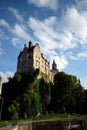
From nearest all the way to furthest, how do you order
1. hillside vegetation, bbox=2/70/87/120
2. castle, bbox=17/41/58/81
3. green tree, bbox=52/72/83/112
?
hillside vegetation, bbox=2/70/87/120, green tree, bbox=52/72/83/112, castle, bbox=17/41/58/81

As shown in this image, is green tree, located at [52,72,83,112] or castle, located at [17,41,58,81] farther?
castle, located at [17,41,58,81]

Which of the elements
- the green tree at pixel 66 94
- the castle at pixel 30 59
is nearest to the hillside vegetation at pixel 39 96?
the green tree at pixel 66 94

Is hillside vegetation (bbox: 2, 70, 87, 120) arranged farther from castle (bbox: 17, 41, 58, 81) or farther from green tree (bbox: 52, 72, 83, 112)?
castle (bbox: 17, 41, 58, 81)

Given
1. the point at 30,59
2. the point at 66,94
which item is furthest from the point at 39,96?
the point at 30,59

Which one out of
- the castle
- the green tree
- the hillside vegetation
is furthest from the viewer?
the castle

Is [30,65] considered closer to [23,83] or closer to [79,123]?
A: [23,83]

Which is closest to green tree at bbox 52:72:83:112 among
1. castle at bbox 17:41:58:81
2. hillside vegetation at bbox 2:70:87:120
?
hillside vegetation at bbox 2:70:87:120

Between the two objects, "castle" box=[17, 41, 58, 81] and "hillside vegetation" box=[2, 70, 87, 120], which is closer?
"hillside vegetation" box=[2, 70, 87, 120]

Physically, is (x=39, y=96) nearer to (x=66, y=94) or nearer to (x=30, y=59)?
(x=66, y=94)

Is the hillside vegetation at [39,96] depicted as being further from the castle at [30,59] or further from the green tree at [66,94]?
the castle at [30,59]

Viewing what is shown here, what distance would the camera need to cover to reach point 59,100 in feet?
179

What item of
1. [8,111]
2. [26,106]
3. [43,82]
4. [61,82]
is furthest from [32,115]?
[61,82]

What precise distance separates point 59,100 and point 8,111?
18242mm

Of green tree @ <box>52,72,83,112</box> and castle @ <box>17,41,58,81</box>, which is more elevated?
castle @ <box>17,41,58,81</box>
